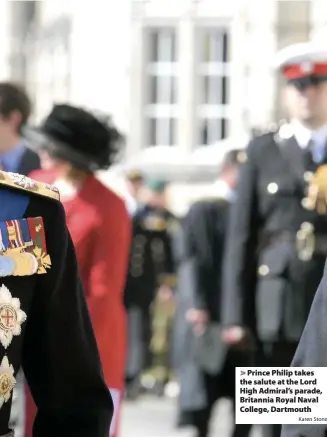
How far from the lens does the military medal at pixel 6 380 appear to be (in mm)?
2014

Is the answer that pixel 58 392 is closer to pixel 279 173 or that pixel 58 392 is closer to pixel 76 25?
pixel 279 173

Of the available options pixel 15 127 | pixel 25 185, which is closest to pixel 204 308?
pixel 15 127

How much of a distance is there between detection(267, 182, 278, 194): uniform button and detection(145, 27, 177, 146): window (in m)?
1.34

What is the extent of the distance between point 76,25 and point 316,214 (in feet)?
5.10

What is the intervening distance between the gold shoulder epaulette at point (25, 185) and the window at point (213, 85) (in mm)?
3329

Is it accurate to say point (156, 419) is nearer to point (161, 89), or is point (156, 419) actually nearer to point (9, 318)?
point (161, 89)

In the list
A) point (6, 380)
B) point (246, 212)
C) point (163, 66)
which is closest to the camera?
point (6, 380)

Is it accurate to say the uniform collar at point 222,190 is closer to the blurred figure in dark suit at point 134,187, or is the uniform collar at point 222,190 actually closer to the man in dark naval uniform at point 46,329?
the blurred figure in dark suit at point 134,187

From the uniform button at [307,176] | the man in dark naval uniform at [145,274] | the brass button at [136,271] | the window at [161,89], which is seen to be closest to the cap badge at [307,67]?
the uniform button at [307,176]

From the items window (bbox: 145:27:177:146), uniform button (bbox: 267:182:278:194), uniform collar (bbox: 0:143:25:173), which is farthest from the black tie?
window (bbox: 145:27:177:146)

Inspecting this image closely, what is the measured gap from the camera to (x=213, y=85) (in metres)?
5.87

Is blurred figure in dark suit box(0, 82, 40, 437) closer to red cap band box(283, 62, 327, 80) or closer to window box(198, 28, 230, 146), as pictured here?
red cap band box(283, 62, 327, 80)

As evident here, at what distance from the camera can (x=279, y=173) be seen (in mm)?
4234

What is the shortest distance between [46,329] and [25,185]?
0.69 ft
